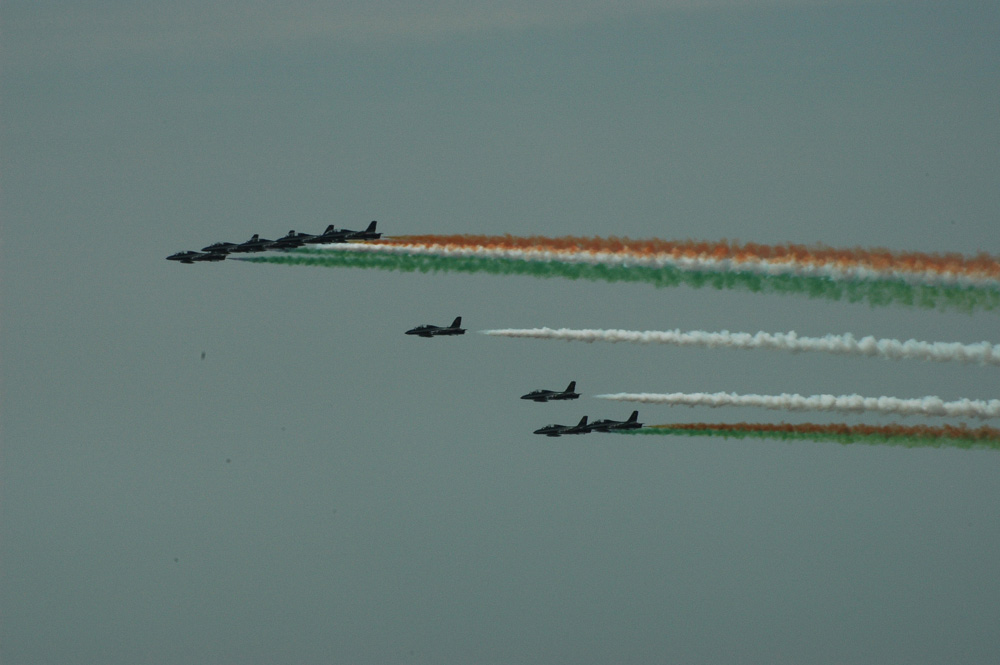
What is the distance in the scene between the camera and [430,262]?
95500 mm

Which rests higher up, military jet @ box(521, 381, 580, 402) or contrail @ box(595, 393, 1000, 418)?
military jet @ box(521, 381, 580, 402)

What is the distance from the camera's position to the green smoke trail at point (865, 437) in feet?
253

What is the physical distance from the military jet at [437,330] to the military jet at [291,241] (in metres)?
11.4

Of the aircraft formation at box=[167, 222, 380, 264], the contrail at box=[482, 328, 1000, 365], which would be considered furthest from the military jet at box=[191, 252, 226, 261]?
the contrail at box=[482, 328, 1000, 365]

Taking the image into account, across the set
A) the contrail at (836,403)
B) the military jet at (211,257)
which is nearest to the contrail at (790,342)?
the contrail at (836,403)

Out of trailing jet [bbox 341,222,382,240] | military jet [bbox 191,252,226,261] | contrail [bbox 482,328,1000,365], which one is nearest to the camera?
contrail [bbox 482,328,1000,365]

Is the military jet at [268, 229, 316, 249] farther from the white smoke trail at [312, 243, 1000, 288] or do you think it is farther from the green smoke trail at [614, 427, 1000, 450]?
the green smoke trail at [614, 427, 1000, 450]

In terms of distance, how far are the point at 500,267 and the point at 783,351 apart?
16.7 meters

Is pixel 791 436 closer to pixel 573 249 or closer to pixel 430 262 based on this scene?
pixel 573 249

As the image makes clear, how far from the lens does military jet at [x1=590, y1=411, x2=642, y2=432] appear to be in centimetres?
10431

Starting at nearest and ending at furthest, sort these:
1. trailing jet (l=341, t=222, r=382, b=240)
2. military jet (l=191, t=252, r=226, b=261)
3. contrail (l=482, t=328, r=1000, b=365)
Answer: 1. contrail (l=482, t=328, r=1000, b=365)
2. trailing jet (l=341, t=222, r=382, b=240)
3. military jet (l=191, t=252, r=226, b=261)

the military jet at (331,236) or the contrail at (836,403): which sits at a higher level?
the military jet at (331,236)

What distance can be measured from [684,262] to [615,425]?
21.6 metres

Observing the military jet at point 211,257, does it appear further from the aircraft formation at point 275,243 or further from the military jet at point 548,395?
the military jet at point 548,395
